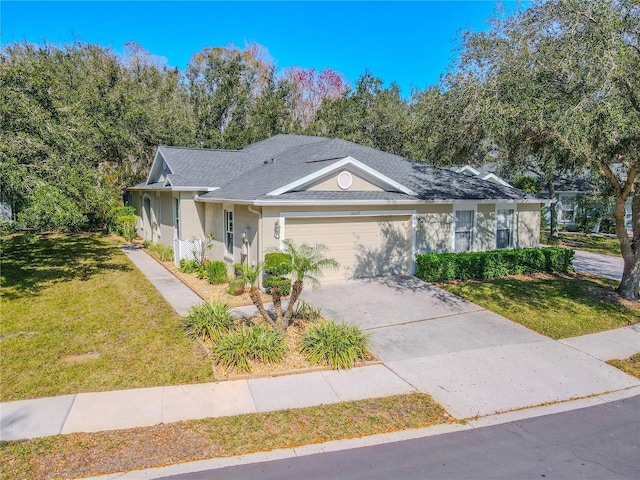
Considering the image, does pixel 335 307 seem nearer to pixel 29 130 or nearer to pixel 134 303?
pixel 134 303

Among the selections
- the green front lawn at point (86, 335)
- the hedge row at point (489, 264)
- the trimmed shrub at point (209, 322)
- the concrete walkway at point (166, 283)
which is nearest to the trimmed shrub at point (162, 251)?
the concrete walkway at point (166, 283)

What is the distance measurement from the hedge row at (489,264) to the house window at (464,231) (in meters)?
1.12

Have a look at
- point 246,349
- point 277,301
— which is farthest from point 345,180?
point 246,349

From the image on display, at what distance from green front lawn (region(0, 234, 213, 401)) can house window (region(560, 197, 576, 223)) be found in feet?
94.8

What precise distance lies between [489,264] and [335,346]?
851cm

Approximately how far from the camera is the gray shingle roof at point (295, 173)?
13.5 meters

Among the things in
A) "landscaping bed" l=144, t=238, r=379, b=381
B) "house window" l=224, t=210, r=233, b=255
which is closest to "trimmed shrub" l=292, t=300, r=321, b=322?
"landscaping bed" l=144, t=238, r=379, b=381

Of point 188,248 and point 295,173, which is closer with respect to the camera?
point 295,173

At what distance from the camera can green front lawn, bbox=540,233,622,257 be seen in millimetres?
21688

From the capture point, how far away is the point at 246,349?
24.9ft

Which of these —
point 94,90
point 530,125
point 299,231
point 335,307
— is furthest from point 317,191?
point 94,90

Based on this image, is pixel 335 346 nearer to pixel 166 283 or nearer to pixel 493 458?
pixel 493 458

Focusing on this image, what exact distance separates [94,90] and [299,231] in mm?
16836

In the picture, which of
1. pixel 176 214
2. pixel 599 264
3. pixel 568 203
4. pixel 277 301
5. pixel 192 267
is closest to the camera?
pixel 277 301
